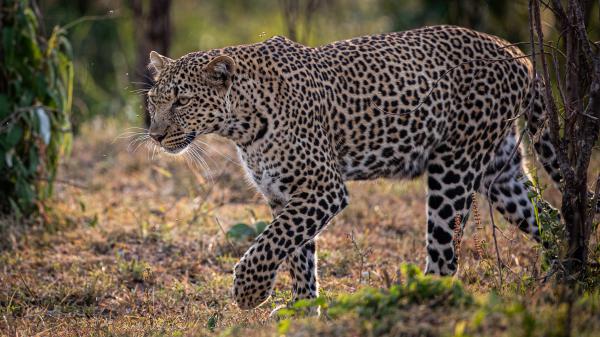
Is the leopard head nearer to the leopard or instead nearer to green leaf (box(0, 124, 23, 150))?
the leopard

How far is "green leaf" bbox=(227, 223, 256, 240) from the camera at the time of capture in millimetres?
9234

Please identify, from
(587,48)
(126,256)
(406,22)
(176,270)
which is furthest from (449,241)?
(406,22)

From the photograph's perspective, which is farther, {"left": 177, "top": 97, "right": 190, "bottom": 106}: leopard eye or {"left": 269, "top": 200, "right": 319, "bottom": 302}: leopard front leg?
{"left": 269, "top": 200, "right": 319, "bottom": 302}: leopard front leg

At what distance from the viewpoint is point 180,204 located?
36.0ft

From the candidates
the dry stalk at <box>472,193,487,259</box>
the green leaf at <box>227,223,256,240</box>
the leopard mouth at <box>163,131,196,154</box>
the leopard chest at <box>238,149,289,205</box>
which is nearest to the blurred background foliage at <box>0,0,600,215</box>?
the leopard mouth at <box>163,131,196,154</box>

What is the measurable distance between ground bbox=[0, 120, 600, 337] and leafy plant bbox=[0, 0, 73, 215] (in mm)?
389

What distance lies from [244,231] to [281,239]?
2380 mm

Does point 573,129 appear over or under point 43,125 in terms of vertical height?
over

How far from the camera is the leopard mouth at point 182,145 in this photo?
7.20 metres

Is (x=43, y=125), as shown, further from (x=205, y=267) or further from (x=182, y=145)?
(x=182, y=145)

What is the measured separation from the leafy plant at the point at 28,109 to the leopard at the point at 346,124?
85.8 inches

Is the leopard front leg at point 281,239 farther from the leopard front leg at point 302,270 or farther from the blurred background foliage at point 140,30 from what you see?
the blurred background foliage at point 140,30

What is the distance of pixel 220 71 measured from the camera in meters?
7.11

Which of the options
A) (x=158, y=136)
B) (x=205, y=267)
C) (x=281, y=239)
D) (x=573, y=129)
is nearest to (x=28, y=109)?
A: (x=205, y=267)
